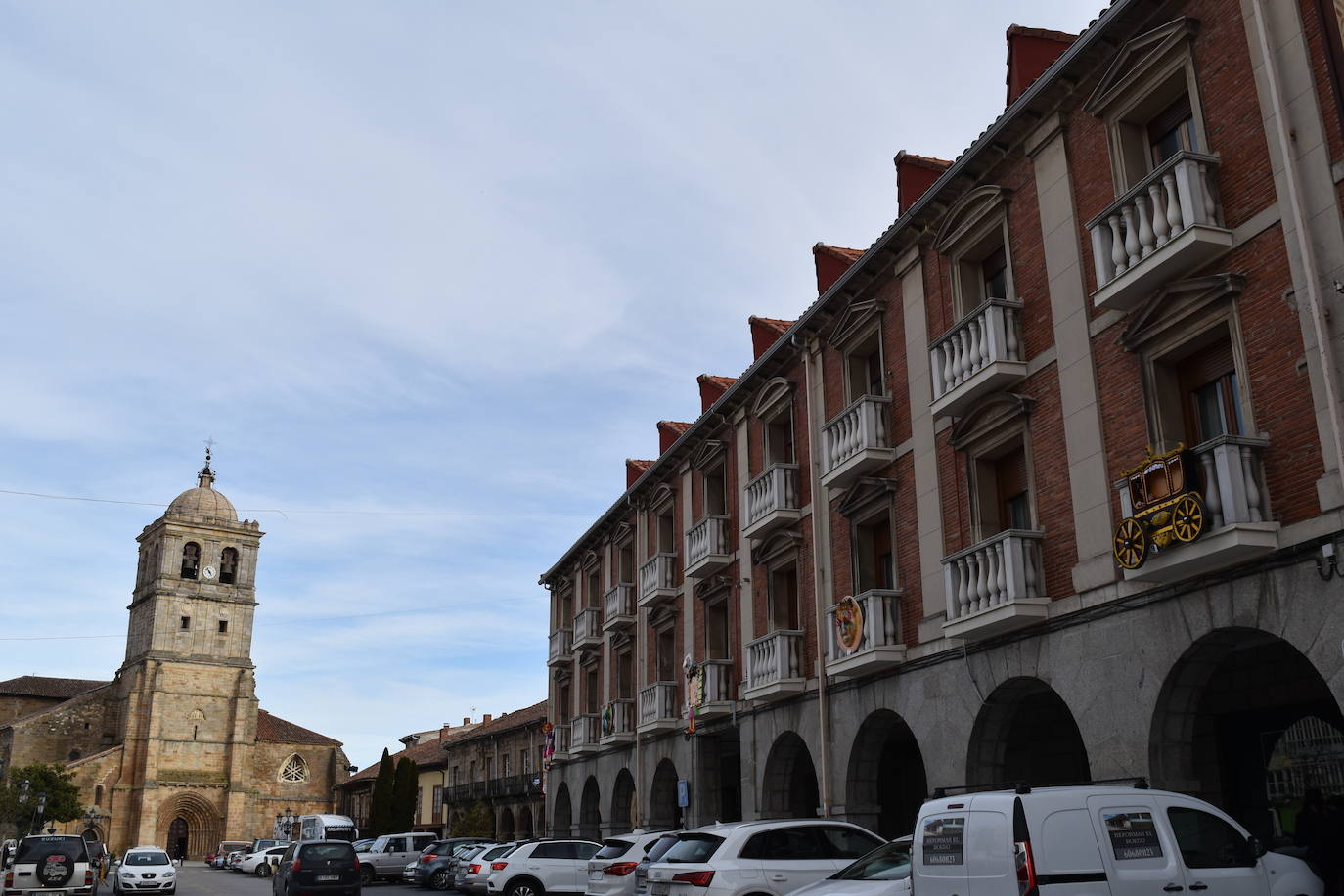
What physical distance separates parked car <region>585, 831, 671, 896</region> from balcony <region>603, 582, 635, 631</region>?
1189 centimetres

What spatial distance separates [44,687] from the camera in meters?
99.1

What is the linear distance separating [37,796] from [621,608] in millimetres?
45045

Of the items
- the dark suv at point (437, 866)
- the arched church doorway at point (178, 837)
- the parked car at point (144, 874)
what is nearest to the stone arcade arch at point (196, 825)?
the arched church doorway at point (178, 837)

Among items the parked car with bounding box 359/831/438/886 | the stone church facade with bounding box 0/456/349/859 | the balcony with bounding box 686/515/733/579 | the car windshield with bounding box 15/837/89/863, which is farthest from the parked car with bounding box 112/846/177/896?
the stone church facade with bounding box 0/456/349/859

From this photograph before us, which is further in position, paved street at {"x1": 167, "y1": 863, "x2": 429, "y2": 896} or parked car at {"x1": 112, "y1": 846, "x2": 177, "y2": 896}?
paved street at {"x1": 167, "y1": 863, "x2": 429, "y2": 896}

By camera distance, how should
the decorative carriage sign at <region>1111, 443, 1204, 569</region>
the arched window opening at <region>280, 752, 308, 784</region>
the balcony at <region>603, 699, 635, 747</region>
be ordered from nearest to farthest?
the decorative carriage sign at <region>1111, 443, 1204, 569</region>, the balcony at <region>603, 699, 635, 747</region>, the arched window opening at <region>280, 752, 308, 784</region>

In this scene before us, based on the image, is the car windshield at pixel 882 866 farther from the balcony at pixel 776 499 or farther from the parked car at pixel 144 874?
the parked car at pixel 144 874

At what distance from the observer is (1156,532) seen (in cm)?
1277

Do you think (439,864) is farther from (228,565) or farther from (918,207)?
(228,565)

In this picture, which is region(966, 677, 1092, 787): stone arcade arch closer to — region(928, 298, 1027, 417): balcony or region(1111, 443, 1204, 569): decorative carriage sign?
region(1111, 443, 1204, 569): decorative carriage sign

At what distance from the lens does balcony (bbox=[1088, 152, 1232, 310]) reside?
42.0 feet

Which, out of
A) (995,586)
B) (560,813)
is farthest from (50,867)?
(995,586)

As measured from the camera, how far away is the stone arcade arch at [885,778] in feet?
65.3

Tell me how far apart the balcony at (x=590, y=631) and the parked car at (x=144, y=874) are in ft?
44.5
